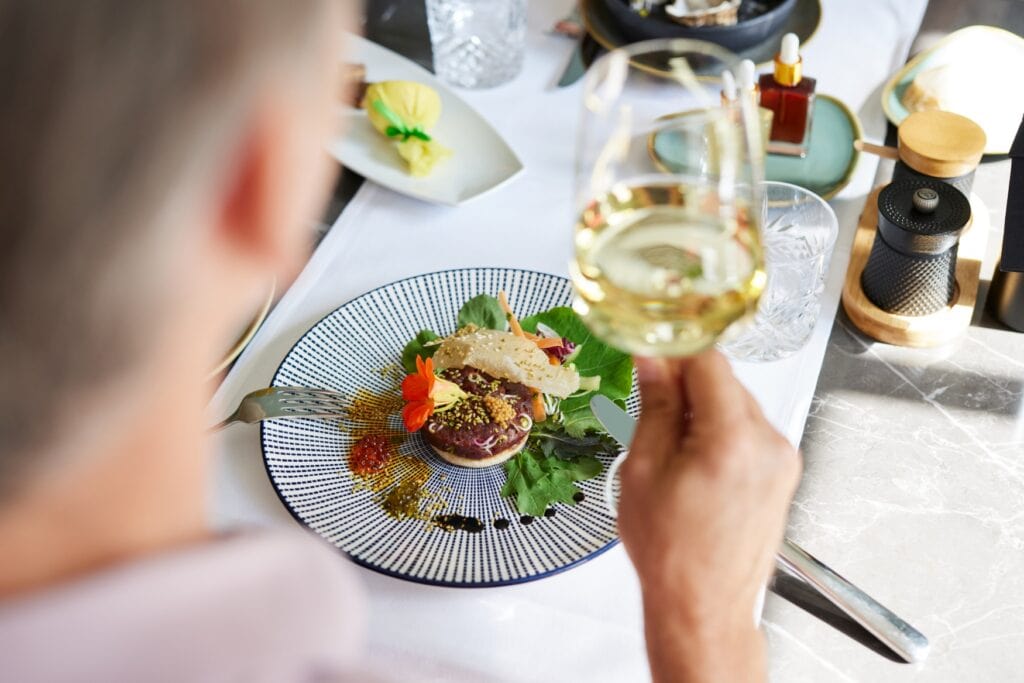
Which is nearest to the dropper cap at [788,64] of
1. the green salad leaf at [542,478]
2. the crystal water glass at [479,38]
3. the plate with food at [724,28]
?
the plate with food at [724,28]

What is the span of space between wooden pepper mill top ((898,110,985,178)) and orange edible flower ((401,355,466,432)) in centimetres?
61

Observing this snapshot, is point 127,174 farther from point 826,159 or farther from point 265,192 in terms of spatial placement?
point 826,159

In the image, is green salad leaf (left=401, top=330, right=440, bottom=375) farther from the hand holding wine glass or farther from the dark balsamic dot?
the hand holding wine glass

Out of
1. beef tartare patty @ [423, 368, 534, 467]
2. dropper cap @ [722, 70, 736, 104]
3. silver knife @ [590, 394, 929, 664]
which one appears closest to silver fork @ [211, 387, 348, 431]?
beef tartare patty @ [423, 368, 534, 467]

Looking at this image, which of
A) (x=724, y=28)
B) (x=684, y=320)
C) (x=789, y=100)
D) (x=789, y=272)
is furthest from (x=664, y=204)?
(x=724, y=28)

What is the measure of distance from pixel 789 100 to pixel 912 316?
1.10 ft

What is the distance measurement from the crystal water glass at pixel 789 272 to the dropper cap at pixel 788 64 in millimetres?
222

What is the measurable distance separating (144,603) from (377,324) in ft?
2.52

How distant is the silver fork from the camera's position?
109cm

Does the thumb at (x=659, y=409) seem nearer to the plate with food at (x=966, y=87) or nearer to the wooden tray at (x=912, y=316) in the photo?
the wooden tray at (x=912, y=316)

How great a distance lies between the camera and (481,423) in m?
1.05

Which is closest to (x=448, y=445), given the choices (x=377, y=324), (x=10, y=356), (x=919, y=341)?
(x=377, y=324)

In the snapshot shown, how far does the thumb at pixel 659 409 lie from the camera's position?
→ 818 millimetres

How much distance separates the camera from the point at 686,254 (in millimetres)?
737
